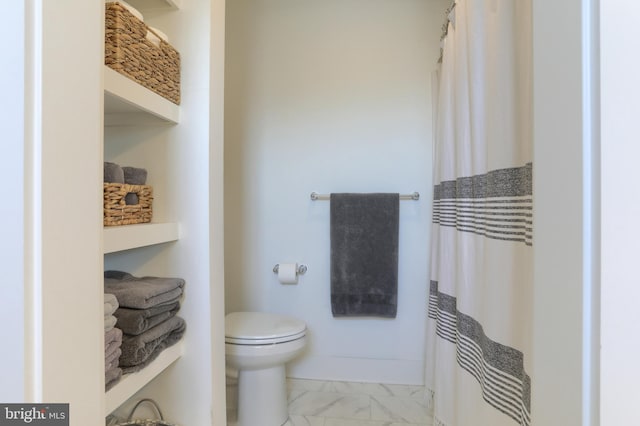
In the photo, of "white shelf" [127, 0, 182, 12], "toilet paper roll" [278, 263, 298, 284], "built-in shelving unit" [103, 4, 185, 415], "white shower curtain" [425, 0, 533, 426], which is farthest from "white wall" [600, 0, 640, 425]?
"toilet paper roll" [278, 263, 298, 284]

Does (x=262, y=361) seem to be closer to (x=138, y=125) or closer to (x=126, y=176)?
(x=126, y=176)

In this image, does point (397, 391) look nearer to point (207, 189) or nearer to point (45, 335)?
point (207, 189)

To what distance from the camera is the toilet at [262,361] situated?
1.50m

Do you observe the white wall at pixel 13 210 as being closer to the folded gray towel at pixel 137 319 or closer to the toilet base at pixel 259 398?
the folded gray towel at pixel 137 319

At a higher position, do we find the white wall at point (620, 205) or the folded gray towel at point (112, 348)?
the white wall at point (620, 205)

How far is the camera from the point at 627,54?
0.39 meters

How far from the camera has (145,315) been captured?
925mm

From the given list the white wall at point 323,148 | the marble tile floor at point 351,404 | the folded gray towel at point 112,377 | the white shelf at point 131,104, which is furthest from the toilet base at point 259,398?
the white shelf at point 131,104

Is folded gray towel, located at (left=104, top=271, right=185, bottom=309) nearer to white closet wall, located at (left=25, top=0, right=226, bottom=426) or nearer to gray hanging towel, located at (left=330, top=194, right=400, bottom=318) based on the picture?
white closet wall, located at (left=25, top=0, right=226, bottom=426)

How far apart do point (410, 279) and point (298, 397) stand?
0.95 meters

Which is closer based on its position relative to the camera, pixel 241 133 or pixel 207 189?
pixel 207 189

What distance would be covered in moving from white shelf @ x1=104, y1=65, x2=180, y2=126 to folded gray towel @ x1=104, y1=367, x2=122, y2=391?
0.69m

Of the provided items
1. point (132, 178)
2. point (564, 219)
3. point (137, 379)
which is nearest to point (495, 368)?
point (564, 219)

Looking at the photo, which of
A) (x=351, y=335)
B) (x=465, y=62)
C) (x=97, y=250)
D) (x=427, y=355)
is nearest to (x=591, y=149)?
(x=97, y=250)
